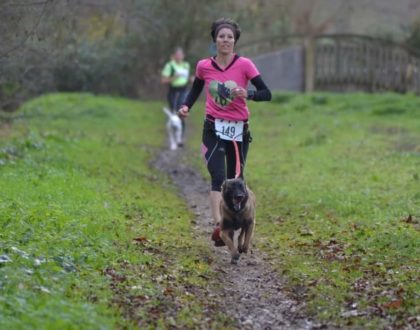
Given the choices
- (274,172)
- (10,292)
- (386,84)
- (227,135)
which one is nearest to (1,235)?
(10,292)

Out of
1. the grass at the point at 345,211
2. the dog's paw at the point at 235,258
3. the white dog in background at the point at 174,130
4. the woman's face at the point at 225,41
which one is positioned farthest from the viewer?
the white dog in background at the point at 174,130

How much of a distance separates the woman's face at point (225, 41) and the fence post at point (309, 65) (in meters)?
24.6

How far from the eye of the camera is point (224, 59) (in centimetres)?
892

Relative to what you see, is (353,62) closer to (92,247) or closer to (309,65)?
(309,65)

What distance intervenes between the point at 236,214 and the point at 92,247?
156cm

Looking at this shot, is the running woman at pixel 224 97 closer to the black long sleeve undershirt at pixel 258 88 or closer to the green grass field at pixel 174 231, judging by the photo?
the black long sleeve undershirt at pixel 258 88

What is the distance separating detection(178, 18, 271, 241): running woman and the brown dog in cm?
32

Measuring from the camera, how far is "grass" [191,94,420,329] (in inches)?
285

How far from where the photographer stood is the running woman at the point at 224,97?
8836 mm

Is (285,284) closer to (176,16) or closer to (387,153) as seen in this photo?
(387,153)

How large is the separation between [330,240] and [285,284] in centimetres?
199

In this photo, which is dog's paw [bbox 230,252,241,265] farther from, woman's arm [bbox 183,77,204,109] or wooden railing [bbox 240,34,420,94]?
wooden railing [bbox 240,34,420,94]

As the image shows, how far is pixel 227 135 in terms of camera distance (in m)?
9.02

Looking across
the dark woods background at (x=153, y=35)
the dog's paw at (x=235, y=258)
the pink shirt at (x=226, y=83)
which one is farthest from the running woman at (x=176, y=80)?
the dog's paw at (x=235, y=258)
